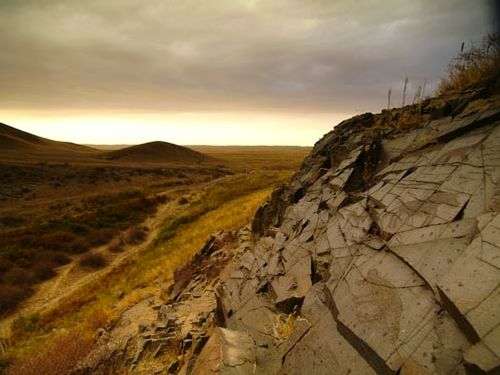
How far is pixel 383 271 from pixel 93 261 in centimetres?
2092

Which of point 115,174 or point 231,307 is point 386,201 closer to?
point 231,307

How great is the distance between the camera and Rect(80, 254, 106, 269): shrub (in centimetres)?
2273

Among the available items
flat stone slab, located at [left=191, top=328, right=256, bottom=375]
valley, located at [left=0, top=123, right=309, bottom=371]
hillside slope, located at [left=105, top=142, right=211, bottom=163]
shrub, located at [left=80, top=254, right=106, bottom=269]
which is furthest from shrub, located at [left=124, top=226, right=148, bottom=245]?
hillside slope, located at [left=105, top=142, right=211, bottom=163]

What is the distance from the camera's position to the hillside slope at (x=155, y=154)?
95812 mm

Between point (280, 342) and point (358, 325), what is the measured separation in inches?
71.7

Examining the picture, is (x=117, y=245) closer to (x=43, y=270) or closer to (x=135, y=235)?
(x=135, y=235)

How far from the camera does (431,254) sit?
5523mm

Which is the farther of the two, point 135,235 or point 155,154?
point 155,154

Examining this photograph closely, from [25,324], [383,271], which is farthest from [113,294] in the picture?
[383,271]

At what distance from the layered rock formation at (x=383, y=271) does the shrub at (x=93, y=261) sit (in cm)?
1271

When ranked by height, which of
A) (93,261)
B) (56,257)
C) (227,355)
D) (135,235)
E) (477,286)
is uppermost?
(477,286)

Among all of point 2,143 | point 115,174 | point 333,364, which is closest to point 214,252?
point 333,364

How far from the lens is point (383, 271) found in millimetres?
5941

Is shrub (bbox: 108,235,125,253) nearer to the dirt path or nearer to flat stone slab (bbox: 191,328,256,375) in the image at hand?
the dirt path
